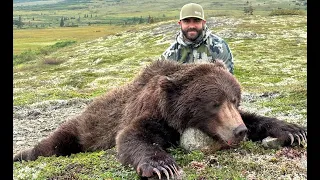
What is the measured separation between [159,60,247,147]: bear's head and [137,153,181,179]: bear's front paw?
84cm

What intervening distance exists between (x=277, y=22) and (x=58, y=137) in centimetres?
5504

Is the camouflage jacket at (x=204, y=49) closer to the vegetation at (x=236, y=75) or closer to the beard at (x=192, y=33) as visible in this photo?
the beard at (x=192, y=33)

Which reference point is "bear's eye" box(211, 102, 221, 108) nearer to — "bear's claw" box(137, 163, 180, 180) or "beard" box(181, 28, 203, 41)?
"bear's claw" box(137, 163, 180, 180)

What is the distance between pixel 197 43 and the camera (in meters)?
9.77

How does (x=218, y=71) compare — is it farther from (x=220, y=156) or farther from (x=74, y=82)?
(x=74, y=82)

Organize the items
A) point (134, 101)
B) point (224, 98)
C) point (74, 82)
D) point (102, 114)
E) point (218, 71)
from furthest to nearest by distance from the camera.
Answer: point (74, 82)
point (102, 114)
point (134, 101)
point (218, 71)
point (224, 98)

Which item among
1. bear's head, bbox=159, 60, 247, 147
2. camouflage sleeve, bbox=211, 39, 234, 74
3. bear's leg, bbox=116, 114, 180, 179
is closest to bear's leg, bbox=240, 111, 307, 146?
bear's head, bbox=159, 60, 247, 147

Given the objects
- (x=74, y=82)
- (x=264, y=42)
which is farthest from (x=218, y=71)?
(x=264, y=42)

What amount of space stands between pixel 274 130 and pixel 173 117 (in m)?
1.73

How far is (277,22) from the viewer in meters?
58.3

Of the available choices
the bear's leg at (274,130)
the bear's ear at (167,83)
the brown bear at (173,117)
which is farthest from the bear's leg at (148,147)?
the bear's leg at (274,130)

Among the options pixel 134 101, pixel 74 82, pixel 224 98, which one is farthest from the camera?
pixel 74 82

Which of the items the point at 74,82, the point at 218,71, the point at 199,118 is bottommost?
the point at 74,82

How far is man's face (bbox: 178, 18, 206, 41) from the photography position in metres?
9.58
